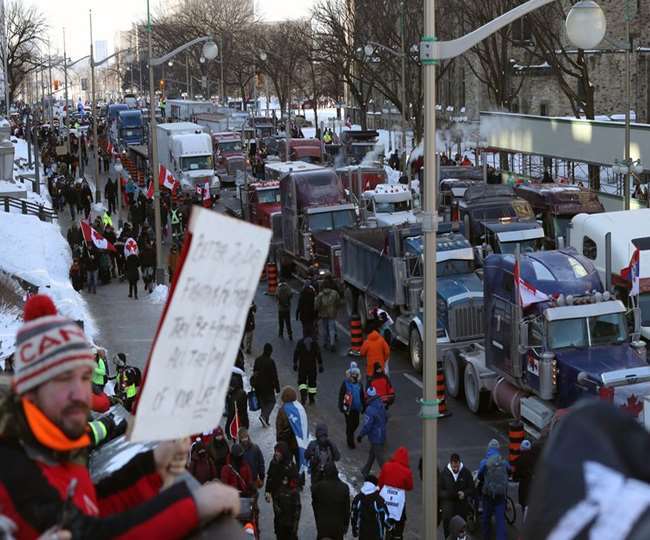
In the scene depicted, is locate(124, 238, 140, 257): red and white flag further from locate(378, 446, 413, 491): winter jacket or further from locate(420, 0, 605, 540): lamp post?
locate(420, 0, 605, 540): lamp post

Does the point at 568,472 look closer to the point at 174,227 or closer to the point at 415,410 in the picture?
the point at 415,410

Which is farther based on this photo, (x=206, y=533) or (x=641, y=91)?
(x=641, y=91)

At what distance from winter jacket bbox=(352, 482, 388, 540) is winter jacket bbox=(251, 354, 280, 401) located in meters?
6.52

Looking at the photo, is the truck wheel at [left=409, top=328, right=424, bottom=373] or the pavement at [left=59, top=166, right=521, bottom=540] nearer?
the pavement at [left=59, top=166, right=521, bottom=540]

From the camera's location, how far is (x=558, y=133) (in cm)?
4791

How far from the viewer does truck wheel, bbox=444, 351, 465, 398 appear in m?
21.2

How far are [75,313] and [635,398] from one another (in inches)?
504

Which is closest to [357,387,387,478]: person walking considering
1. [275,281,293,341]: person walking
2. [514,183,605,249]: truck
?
[275,281,293,341]: person walking

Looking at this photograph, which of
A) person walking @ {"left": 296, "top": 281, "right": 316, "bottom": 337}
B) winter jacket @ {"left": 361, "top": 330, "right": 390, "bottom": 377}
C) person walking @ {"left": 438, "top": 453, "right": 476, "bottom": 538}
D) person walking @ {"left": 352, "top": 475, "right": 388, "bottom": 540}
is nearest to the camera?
person walking @ {"left": 352, "top": 475, "right": 388, "bottom": 540}

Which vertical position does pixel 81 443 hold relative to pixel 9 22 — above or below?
below

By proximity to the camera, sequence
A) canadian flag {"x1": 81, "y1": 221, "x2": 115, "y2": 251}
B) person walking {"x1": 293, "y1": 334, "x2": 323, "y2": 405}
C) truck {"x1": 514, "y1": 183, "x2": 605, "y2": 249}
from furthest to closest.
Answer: truck {"x1": 514, "y1": 183, "x2": 605, "y2": 249} < canadian flag {"x1": 81, "y1": 221, "x2": 115, "y2": 251} < person walking {"x1": 293, "y1": 334, "x2": 323, "y2": 405}

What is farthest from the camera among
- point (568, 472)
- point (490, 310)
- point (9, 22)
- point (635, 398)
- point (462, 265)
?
point (9, 22)

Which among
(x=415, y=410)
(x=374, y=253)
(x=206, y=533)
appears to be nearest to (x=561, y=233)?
(x=374, y=253)

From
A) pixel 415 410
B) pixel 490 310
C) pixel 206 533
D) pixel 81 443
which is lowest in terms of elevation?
pixel 415 410
